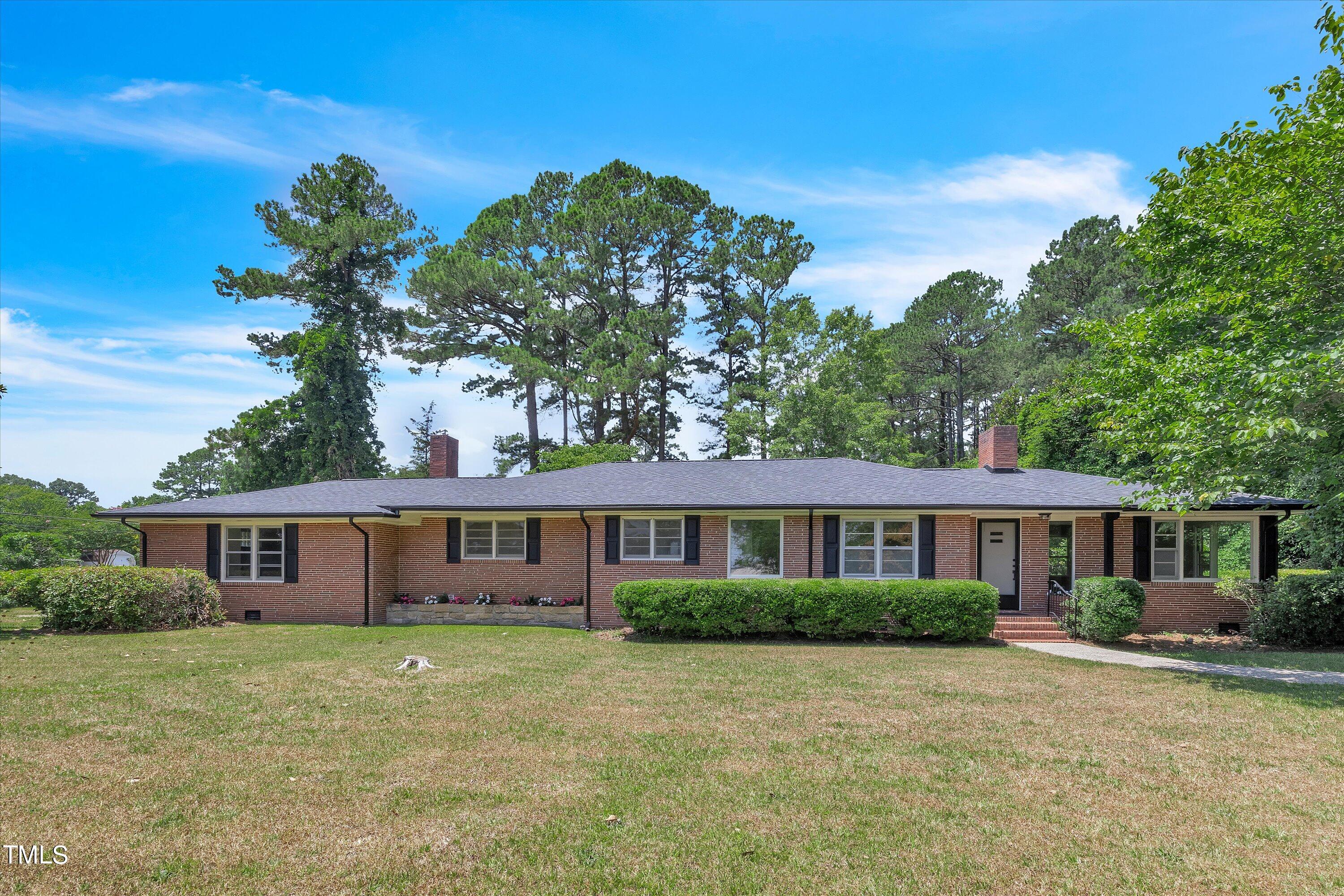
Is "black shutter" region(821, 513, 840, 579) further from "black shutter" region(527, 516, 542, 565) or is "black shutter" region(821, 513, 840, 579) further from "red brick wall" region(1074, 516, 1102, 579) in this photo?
"black shutter" region(527, 516, 542, 565)

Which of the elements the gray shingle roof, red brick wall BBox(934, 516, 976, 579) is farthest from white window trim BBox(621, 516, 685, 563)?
red brick wall BBox(934, 516, 976, 579)

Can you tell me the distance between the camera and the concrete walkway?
10.7 meters

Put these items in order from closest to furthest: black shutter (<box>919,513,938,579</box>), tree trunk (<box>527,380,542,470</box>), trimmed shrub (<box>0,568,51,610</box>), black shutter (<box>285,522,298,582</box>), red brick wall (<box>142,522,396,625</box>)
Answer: trimmed shrub (<box>0,568,51,610</box>), black shutter (<box>919,513,938,579</box>), red brick wall (<box>142,522,396,625</box>), black shutter (<box>285,522,298,582</box>), tree trunk (<box>527,380,542,470</box>)

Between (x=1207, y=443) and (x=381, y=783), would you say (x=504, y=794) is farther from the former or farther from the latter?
(x=1207, y=443)

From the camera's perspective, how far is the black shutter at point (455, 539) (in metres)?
18.2

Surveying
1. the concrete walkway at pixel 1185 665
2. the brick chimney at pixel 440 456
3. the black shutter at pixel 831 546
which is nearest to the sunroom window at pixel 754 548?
the black shutter at pixel 831 546

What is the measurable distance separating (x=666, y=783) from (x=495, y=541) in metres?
13.3

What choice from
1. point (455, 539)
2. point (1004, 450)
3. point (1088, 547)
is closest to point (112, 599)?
point (455, 539)

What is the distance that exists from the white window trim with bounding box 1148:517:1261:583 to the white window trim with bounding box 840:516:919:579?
501 centimetres

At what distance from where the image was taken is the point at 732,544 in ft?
54.7

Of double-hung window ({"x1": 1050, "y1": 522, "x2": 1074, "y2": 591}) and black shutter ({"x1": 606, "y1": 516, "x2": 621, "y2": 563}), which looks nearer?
double-hung window ({"x1": 1050, "y1": 522, "x2": 1074, "y2": 591})

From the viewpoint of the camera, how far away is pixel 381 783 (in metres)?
5.61

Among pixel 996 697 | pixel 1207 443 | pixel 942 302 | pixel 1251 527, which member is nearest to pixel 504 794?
pixel 996 697

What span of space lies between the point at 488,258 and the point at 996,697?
29.5m
